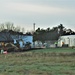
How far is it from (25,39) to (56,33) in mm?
37294

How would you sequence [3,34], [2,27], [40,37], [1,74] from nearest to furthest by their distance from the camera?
[1,74], [3,34], [2,27], [40,37]

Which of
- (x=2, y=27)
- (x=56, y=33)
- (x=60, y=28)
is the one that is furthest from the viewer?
(x=60, y=28)

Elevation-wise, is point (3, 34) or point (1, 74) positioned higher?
point (3, 34)

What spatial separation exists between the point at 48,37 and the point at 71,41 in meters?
26.9

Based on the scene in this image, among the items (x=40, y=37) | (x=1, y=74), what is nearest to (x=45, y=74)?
(x=1, y=74)

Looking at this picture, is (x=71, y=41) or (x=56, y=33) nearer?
(x=71, y=41)

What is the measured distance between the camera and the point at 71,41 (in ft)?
342

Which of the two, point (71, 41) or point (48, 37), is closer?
point (71, 41)

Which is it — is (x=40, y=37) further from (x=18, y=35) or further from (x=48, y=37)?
(x=18, y=35)

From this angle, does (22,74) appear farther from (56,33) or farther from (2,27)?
(56,33)

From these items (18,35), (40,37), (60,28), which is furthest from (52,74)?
(60,28)

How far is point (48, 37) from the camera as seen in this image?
130000mm

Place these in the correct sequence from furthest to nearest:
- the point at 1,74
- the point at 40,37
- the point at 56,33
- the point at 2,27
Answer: the point at 56,33 < the point at 40,37 < the point at 2,27 < the point at 1,74

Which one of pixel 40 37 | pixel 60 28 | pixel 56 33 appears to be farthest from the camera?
pixel 60 28
